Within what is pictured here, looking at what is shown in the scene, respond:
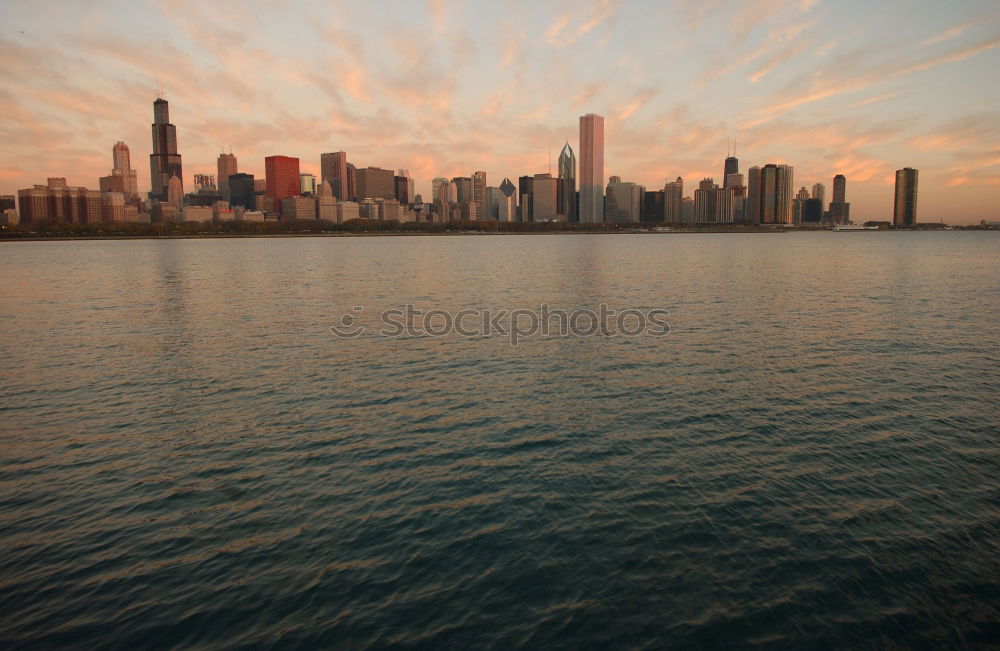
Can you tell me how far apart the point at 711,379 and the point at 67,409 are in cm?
3254

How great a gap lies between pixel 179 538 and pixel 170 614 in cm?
369

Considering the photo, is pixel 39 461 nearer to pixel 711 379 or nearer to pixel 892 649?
pixel 892 649

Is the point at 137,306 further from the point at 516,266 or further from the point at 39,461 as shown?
the point at 516,266

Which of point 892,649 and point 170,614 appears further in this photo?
point 170,614

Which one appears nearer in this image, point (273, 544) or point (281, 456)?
point (273, 544)

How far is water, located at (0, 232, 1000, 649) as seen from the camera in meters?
14.0

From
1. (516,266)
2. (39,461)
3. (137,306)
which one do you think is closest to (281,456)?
(39,461)

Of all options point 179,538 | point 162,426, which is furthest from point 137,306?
point 179,538

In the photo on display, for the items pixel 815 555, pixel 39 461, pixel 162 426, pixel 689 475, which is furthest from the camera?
pixel 162 426

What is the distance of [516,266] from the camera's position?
130 meters

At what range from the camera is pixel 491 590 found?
49.0 feet

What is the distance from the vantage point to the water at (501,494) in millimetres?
14016

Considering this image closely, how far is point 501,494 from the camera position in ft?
65.6

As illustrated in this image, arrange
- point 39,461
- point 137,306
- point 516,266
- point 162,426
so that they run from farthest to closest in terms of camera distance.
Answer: point 516,266
point 137,306
point 162,426
point 39,461
